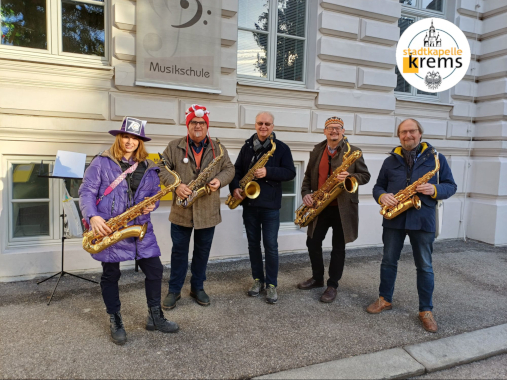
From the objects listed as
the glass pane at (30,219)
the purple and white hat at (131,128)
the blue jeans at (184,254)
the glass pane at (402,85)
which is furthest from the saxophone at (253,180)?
the glass pane at (402,85)

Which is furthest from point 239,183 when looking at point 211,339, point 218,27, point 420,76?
point 420,76

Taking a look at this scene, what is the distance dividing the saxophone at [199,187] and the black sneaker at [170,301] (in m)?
0.99

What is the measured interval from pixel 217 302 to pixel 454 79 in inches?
A: 252

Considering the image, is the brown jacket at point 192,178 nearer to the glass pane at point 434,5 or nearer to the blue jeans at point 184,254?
the blue jeans at point 184,254

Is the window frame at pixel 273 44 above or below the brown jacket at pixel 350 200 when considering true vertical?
above

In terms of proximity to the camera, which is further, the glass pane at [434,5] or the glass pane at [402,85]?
the glass pane at [434,5]

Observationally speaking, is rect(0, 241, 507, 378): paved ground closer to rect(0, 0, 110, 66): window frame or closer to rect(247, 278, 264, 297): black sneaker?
rect(247, 278, 264, 297): black sneaker

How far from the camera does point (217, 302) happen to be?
4.20 metres

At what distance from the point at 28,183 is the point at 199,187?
2.64 m

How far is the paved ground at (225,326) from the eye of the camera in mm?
2953

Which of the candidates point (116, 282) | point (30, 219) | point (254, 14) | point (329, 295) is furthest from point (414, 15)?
point (30, 219)

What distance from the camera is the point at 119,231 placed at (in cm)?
317

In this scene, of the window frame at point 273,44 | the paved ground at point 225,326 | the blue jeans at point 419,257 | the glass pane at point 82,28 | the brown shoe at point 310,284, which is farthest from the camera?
the window frame at point 273,44

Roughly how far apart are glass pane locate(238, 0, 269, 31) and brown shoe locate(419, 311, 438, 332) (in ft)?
16.4
